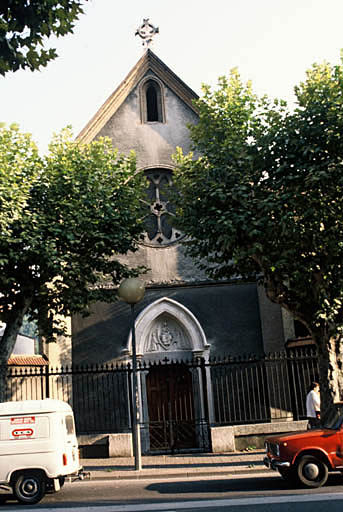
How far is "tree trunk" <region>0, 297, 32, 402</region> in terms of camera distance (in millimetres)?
14602

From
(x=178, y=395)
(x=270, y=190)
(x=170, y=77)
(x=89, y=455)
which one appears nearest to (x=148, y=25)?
(x=170, y=77)

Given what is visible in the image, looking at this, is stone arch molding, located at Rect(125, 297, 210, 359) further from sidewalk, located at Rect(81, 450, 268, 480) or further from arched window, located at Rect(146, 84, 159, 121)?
arched window, located at Rect(146, 84, 159, 121)

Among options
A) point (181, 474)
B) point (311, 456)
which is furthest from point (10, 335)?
point (311, 456)

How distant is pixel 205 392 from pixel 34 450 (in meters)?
8.55

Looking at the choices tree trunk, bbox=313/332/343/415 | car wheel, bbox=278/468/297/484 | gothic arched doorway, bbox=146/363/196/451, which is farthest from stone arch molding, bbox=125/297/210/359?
car wheel, bbox=278/468/297/484

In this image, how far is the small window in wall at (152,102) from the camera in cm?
2103

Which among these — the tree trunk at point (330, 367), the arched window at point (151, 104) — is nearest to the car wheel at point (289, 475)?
the tree trunk at point (330, 367)

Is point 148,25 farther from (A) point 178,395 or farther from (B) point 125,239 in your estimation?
(A) point 178,395

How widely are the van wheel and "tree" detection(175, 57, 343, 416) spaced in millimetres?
6418

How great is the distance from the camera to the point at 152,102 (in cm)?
2150

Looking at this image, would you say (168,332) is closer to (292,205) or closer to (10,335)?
(10,335)

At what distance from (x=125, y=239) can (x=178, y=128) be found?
22.0ft

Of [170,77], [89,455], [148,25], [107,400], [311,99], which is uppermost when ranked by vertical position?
[148,25]

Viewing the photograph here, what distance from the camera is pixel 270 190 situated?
563 inches
